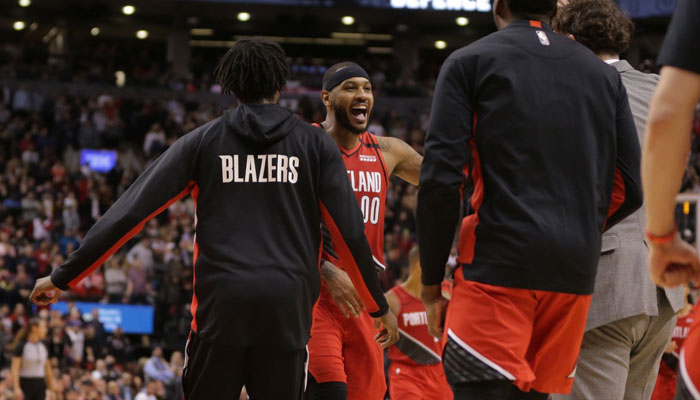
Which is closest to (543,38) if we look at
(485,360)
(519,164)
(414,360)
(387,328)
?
(519,164)

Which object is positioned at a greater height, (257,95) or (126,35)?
(126,35)

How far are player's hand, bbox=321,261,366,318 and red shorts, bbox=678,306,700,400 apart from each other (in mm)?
2983

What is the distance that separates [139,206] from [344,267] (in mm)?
1322

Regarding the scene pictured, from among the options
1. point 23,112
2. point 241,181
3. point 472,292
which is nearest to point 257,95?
point 241,181

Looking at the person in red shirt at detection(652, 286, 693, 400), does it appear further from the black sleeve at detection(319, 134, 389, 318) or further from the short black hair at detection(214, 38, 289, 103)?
the short black hair at detection(214, 38, 289, 103)

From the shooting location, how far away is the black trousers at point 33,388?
15008 mm

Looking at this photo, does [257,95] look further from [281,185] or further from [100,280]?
[100,280]

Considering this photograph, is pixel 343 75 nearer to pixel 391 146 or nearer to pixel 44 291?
pixel 391 146

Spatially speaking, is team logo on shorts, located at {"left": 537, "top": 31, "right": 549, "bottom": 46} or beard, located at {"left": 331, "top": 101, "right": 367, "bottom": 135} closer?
team logo on shorts, located at {"left": 537, "top": 31, "right": 549, "bottom": 46}

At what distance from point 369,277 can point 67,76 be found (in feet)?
88.2

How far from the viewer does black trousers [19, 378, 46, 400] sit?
1501 cm

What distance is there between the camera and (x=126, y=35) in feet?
118

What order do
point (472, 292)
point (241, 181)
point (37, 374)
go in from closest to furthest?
1. point (472, 292)
2. point (241, 181)
3. point (37, 374)

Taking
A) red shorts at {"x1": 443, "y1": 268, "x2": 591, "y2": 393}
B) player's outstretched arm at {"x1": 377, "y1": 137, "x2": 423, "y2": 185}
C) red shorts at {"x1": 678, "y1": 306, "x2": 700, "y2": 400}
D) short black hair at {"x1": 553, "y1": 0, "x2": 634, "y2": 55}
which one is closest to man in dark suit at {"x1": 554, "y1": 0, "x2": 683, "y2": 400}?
short black hair at {"x1": 553, "y1": 0, "x2": 634, "y2": 55}
